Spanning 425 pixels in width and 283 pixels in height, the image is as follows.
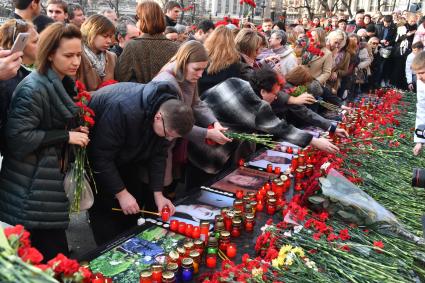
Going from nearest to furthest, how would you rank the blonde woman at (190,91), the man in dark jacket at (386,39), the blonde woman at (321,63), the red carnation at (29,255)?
the red carnation at (29,255)
the blonde woman at (190,91)
the blonde woman at (321,63)
the man in dark jacket at (386,39)

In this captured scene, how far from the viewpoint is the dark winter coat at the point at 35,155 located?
217 centimetres

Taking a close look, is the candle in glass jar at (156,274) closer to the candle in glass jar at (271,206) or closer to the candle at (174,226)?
the candle at (174,226)

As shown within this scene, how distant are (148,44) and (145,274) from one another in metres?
2.43

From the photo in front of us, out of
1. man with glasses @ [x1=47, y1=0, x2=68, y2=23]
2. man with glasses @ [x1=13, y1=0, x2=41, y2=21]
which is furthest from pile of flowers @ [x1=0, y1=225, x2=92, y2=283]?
man with glasses @ [x1=47, y1=0, x2=68, y2=23]

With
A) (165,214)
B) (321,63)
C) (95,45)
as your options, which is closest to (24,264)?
(165,214)

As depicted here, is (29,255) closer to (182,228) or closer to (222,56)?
(182,228)

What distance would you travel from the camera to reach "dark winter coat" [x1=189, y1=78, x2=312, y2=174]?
3344mm

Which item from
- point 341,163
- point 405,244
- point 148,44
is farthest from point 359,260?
point 148,44

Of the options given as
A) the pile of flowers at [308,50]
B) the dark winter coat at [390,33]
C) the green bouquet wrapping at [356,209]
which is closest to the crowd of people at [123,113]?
the green bouquet wrapping at [356,209]

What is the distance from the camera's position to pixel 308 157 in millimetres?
3596

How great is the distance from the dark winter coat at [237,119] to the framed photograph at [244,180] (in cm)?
30

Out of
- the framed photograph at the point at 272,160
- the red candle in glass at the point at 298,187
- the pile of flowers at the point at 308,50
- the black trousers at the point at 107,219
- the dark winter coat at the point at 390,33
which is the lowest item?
the black trousers at the point at 107,219

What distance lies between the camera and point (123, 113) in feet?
7.93

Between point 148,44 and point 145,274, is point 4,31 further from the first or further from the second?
point 145,274
